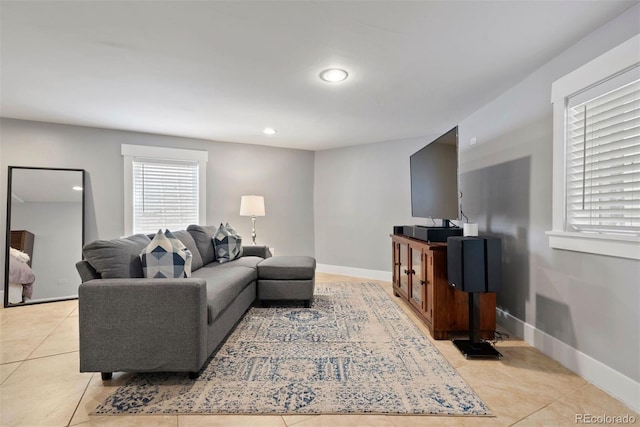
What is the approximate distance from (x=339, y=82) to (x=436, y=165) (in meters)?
1.22

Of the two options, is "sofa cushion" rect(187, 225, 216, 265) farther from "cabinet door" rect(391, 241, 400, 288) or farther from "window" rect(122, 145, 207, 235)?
"cabinet door" rect(391, 241, 400, 288)

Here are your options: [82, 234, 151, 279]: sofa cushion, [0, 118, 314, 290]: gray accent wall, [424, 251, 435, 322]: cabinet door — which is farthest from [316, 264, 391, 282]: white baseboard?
Result: [82, 234, 151, 279]: sofa cushion

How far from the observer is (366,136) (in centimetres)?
455

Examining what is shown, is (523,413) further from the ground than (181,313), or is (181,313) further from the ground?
(181,313)

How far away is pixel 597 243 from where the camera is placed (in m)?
1.86

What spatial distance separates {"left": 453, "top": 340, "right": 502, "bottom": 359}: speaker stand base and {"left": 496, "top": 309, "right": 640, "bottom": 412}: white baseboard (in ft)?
1.21

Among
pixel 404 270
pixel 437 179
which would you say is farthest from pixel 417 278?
pixel 437 179

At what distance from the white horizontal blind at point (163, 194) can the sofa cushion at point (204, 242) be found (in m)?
0.99

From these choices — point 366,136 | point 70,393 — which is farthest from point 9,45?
point 366,136

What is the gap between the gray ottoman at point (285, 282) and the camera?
3.41 meters

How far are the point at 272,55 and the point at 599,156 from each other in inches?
86.7

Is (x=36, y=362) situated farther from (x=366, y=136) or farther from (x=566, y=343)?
(x=366, y=136)

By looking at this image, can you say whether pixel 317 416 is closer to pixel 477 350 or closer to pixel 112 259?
pixel 477 350

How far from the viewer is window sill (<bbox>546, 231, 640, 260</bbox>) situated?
1663 millimetres
